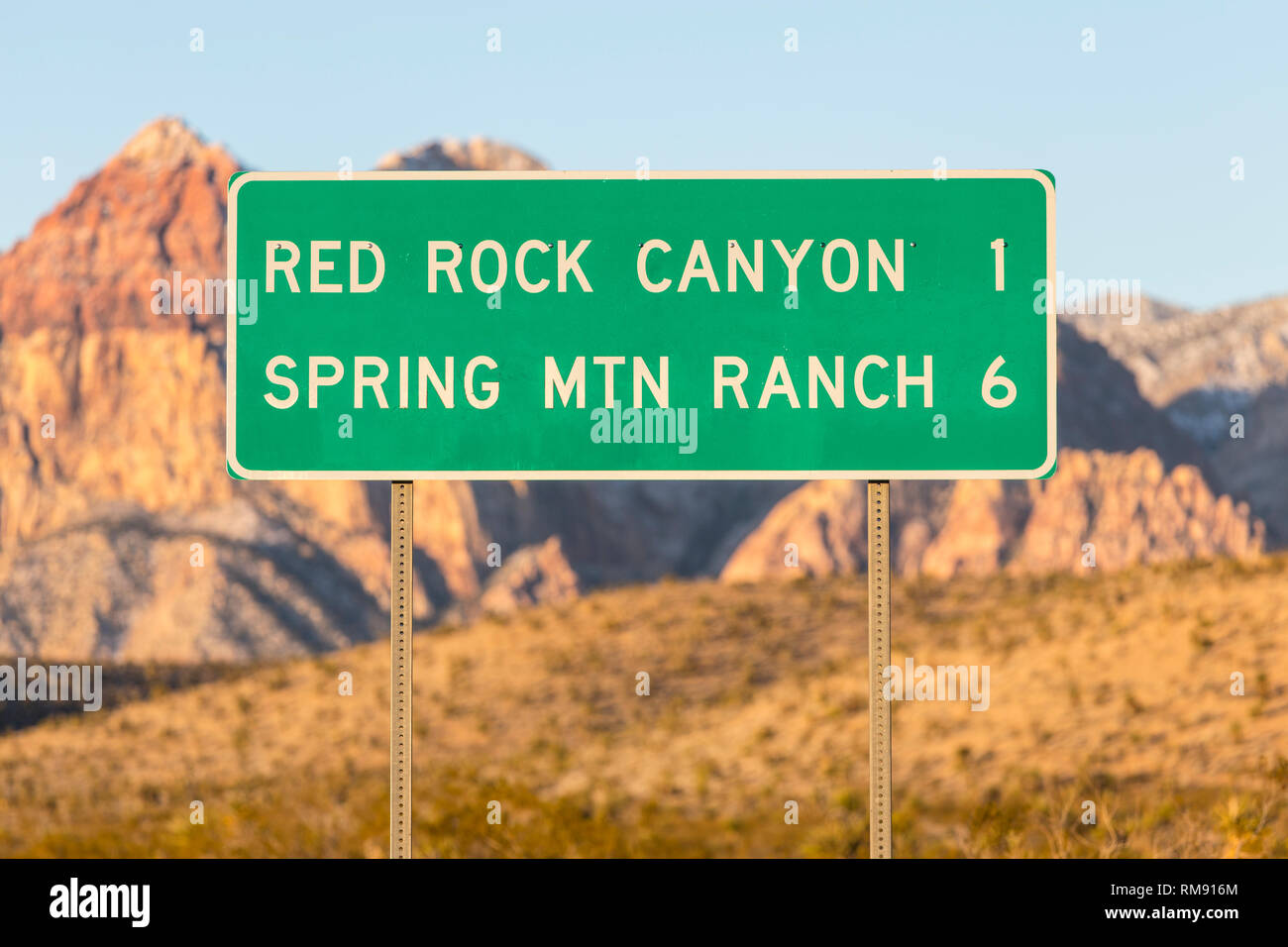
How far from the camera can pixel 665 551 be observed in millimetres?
137250

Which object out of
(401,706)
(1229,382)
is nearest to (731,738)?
(401,706)

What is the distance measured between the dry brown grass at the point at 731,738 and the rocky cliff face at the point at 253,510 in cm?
7117

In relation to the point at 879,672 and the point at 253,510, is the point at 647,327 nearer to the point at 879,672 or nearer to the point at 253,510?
the point at 879,672

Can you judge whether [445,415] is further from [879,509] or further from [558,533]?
[558,533]

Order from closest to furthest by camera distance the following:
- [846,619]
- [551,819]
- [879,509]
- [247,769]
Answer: [879,509], [551,819], [247,769], [846,619]

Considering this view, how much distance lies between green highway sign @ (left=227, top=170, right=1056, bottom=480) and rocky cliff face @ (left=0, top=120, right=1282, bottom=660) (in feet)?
343

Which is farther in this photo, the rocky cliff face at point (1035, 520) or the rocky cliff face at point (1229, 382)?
the rocky cliff face at point (1229, 382)

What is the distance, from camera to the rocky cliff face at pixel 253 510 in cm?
11188

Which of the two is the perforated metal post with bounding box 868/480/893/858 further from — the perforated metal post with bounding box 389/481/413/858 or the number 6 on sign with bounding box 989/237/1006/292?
the perforated metal post with bounding box 389/481/413/858

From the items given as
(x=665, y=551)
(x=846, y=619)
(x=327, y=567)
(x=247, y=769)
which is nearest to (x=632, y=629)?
(x=846, y=619)

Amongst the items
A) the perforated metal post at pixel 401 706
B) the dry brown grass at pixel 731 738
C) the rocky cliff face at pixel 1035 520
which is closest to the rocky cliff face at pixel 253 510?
the rocky cliff face at pixel 1035 520

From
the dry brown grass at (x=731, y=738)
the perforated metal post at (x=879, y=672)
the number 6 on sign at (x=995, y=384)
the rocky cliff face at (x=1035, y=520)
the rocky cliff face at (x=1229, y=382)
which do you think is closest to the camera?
the perforated metal post at (x=879, y=672)

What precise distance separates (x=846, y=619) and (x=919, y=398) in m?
31.5

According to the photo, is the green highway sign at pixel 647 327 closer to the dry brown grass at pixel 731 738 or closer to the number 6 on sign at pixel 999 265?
the number 6 on sign at pixel 999 265
